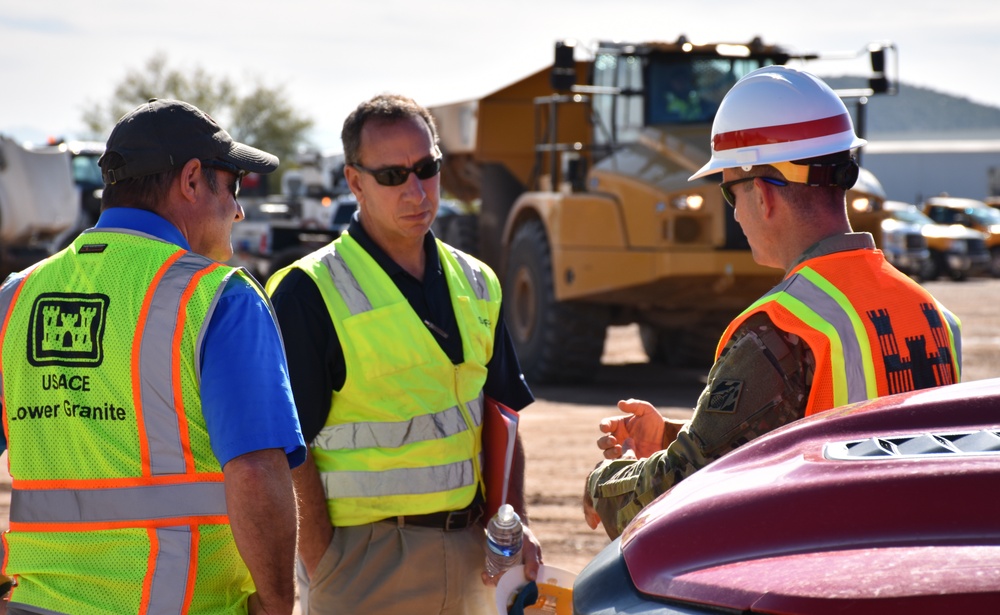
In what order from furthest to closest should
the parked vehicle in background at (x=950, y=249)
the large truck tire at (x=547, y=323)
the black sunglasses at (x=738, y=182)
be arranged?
the parked vehicle in background at (x=950, y=249) → the large truck tire at (x=547, y=323) → the black sunglasses at (x=738, y=182)

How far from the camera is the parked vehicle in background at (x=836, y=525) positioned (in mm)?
1477

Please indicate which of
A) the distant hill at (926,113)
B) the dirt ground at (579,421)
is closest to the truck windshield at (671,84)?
the dirt ground at (579,421)

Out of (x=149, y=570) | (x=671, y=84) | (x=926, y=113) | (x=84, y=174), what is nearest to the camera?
(x=149, y=570)

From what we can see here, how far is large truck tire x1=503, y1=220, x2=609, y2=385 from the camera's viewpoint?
1176cm

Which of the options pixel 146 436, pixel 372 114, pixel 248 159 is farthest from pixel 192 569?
pixel 372 114

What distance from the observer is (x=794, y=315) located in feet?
7.55

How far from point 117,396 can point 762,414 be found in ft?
3.90

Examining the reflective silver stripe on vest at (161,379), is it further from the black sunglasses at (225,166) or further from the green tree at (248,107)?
the green tree at (248,107)

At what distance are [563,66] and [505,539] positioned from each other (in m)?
7.93

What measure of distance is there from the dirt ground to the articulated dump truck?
0.66m

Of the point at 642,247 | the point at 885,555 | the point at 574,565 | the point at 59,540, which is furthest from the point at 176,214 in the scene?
the point at 642,247

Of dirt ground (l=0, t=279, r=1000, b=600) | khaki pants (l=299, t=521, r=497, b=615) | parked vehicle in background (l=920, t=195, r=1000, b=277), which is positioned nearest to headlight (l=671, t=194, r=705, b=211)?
dirt ground (l=0, t=279, r=1000, b=600)

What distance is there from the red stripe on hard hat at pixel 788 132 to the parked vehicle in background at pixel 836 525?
2.38ft

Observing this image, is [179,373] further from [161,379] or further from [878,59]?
[878,59]
